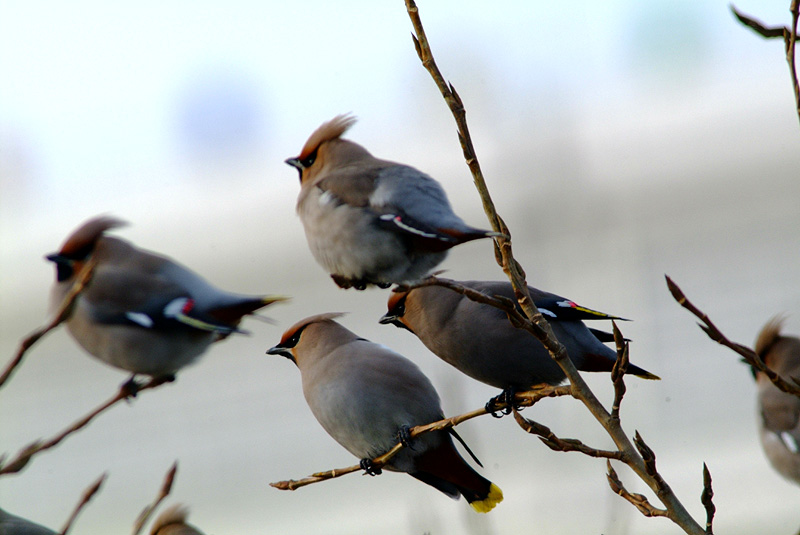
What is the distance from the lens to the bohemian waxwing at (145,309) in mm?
2289

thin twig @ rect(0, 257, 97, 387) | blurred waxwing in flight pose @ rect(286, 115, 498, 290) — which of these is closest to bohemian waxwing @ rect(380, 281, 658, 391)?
blurred waxwing in flight pose @ rect(286, 115, 498, 290)

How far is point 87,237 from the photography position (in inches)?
101

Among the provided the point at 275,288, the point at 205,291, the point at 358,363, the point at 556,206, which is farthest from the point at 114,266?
the point at 556,206

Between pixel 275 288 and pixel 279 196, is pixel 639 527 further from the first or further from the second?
pixel 279 196

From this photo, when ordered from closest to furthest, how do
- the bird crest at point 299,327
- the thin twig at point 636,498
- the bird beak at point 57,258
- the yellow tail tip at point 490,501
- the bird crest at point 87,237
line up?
the thin twig at point 636,498 → the bird beak at point 57,258 → the bird crest at point 87,237 → the yellow tail tip at point 490,501 → the bird crest at point 299,327

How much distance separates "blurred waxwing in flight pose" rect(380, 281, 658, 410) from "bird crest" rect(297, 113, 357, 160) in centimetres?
52

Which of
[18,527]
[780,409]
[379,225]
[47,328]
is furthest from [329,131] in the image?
[780,409]

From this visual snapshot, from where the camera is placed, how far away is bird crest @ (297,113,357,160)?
8.59ft

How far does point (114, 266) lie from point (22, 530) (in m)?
0.84

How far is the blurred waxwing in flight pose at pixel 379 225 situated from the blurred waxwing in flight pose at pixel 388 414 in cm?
56

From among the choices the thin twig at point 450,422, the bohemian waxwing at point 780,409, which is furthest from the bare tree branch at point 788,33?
the bohemian waxwing at point 780,409

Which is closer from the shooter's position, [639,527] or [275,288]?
[639,527]

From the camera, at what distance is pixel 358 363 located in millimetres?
2842

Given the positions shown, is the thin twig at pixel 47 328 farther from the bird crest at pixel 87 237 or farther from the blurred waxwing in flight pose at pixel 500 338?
the blurred waxwing in flight pose at pixel 500 338
